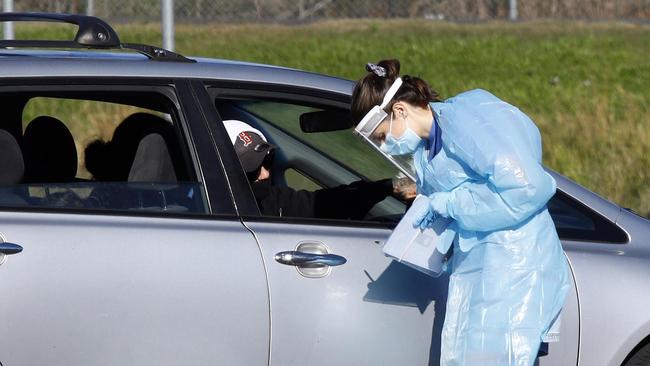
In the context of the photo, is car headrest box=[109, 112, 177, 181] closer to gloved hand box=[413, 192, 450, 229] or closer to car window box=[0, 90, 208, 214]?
car window box=[0, 90, 208, 214]

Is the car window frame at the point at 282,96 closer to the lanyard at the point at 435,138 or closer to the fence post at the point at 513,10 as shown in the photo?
the lanyard at the point at 435,138

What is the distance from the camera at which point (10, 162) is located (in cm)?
372

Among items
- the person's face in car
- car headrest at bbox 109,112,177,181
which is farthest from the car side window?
car headrest at bbox 109,112,177,181

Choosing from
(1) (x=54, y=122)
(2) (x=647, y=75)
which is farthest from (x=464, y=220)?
(2) (x=647, y=75)

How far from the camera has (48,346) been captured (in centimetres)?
338

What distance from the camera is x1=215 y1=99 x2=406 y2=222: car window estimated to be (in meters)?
4.30

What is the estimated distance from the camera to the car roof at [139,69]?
12.1 ft

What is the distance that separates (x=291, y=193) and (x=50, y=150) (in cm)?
86

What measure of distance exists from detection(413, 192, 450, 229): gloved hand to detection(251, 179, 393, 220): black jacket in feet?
1.82

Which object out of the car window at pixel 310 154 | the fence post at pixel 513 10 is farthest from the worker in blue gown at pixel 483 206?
the fence post at pixel 513 10

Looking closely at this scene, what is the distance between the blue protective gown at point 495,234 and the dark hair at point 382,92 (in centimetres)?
7

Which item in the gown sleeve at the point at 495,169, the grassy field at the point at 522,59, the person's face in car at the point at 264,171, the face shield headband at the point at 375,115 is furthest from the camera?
the grassy field at the point at 522,59

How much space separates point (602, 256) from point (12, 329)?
1.88 m

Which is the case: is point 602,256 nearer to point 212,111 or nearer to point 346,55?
point 212,111
